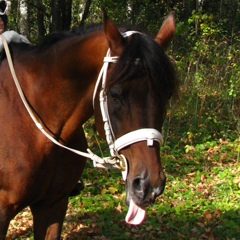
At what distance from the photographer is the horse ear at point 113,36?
2.53m

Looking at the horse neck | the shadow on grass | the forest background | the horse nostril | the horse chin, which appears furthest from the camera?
the forest background

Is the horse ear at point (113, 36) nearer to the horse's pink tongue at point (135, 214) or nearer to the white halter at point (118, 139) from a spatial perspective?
the white halter at point (118, 139)

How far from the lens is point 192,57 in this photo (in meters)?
8.63

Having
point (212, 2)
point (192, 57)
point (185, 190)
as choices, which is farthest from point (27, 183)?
point (212, 2)

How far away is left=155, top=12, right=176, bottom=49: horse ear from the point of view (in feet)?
9.41

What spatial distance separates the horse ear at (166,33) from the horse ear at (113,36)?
349mm

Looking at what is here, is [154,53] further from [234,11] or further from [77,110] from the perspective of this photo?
[234,11]

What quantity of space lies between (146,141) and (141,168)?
15 cm

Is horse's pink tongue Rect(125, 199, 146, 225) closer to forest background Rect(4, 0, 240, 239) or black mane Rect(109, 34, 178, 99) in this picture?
black mane Rect(109, 34, 178, 99)

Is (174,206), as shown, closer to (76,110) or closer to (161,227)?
(161,227)

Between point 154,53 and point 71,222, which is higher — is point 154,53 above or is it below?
above

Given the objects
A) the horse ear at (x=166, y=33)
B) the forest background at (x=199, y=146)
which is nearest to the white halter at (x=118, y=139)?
the horse ear at (x=166, y=33)

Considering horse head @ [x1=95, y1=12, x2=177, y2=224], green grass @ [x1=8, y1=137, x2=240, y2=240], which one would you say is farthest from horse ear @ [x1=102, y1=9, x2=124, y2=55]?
green grass @ [x1=8, y1=137, x2=240, y2=240]

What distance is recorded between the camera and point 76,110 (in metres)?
2.96
